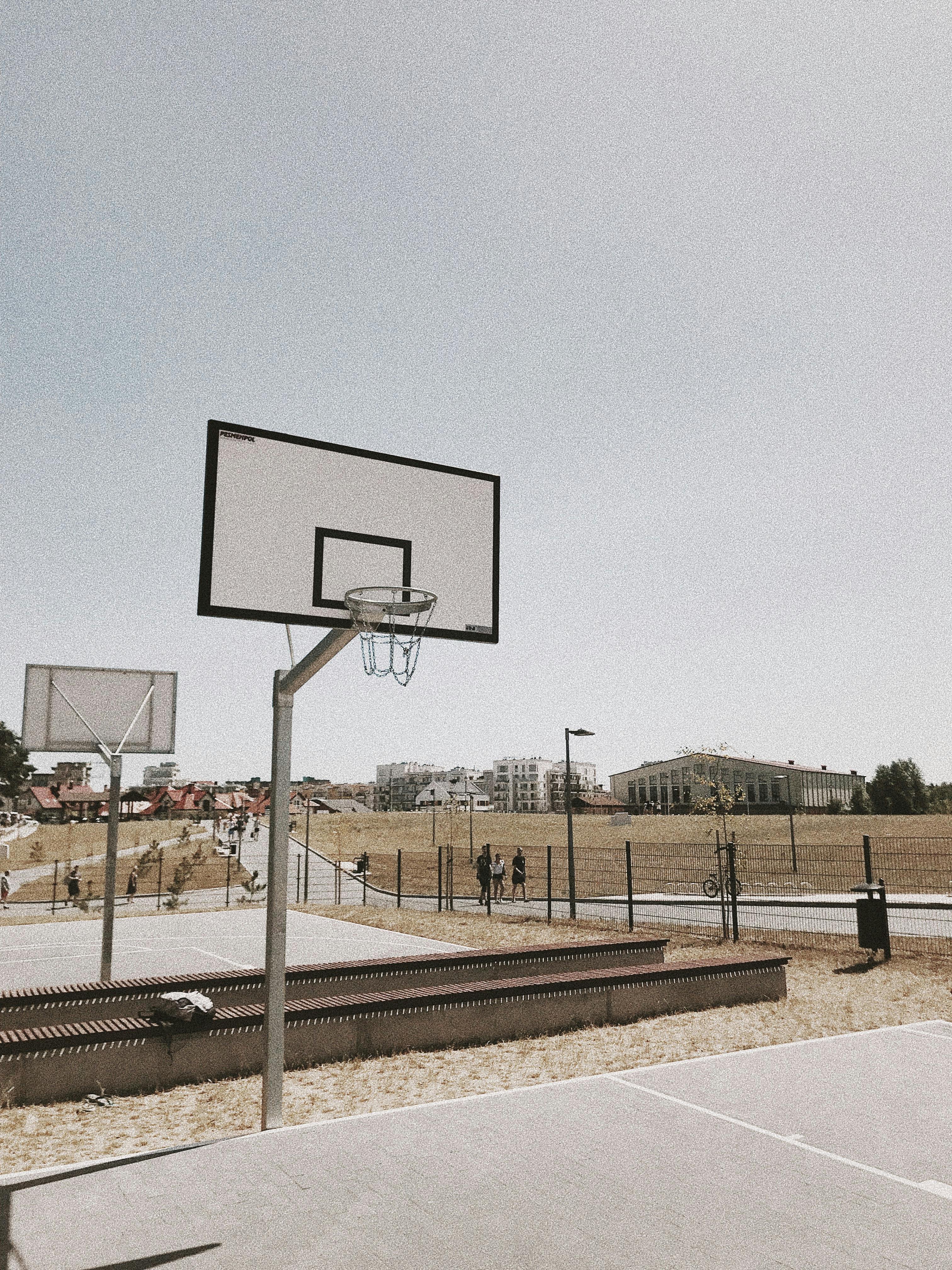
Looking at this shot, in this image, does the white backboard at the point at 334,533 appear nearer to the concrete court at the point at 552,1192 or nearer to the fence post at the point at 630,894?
the concrete court at the point at 552,1192

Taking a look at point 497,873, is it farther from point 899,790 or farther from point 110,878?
point 899,790

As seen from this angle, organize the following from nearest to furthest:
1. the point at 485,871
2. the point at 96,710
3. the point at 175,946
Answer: the point at 96,710 < the point at 175,946 < the point at 485,871

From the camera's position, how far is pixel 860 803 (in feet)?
337

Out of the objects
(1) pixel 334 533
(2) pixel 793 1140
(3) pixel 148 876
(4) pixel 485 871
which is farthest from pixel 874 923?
(3) pixel 148 876

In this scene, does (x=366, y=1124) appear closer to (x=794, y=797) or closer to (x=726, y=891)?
(x=726, y=891)

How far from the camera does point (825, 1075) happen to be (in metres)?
8.14

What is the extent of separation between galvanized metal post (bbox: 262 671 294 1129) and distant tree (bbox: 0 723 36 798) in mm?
93290

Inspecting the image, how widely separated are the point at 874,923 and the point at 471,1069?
30.9 ft

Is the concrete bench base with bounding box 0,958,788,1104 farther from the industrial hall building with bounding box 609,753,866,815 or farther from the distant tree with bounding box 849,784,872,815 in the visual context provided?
the distant tree with bounding box 849,784,872,815

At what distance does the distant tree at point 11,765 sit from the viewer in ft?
297

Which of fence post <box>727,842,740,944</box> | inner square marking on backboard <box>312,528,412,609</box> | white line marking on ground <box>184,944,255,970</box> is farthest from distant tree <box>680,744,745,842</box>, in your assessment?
inner square marking on backboard <box>312,528,412,609</box>

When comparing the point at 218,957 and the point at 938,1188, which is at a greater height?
the point at 938,1188

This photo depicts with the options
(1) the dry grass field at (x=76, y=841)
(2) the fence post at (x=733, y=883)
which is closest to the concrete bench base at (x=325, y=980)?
(2) the fence post at (x=733, y=883)

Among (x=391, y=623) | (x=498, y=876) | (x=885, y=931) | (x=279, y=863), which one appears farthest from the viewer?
(x=498, y=876)
